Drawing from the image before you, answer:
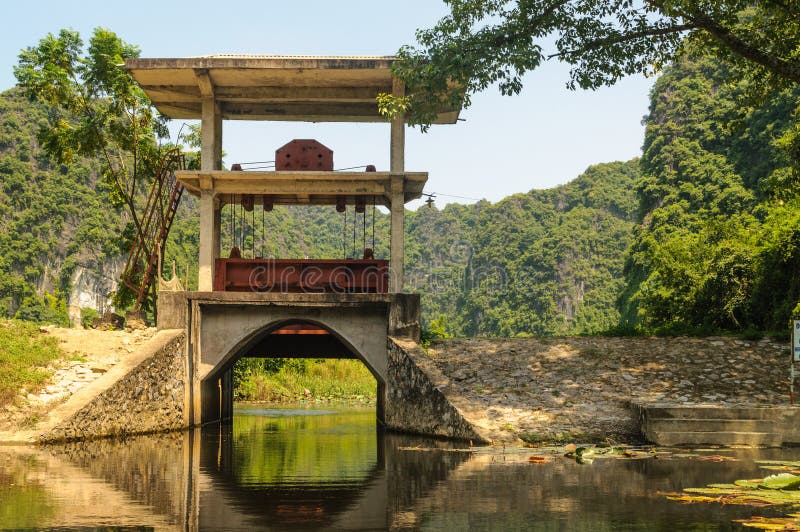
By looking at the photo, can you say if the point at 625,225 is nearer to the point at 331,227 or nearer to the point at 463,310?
the point at 463,310

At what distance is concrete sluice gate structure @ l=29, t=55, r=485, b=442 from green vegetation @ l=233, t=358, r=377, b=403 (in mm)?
13647

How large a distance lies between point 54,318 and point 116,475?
49331 mm

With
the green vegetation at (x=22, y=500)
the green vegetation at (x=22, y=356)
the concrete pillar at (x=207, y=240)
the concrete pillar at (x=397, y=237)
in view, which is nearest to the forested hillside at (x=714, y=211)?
the concrete pillar at (x=397, y=237)

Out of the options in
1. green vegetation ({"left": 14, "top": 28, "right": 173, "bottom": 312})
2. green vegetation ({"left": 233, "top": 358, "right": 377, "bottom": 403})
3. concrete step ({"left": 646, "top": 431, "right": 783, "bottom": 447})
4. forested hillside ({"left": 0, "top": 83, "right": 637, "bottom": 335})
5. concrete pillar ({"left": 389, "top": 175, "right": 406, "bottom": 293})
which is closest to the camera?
concrete step ({"left": 646, "top": 431, "right": 783, "bottom": 447})

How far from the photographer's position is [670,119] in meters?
66.6

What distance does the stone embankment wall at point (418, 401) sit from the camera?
18.6m

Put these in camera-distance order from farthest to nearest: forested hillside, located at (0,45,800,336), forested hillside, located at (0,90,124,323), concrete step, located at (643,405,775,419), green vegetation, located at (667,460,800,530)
Result: forested hillside, located at (0,90,124,323)
forested hillside, located at (0,45,800,336)
concrete step, located at (643,405,775,419)
green vegetation, located at (667,460,800,530)

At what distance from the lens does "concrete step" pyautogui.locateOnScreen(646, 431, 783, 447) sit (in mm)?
16797

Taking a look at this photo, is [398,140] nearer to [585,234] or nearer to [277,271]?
[277,271]

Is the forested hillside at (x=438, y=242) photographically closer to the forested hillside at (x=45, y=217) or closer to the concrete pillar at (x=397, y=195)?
the forested hillside at (x=45, y=217)

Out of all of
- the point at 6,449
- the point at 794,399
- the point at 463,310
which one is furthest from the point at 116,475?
the point at 463,310

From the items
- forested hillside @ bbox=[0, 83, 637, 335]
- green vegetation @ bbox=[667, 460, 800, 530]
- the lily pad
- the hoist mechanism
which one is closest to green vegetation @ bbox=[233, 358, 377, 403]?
forested hillside @ bbox=[0, 83, 637, 335]

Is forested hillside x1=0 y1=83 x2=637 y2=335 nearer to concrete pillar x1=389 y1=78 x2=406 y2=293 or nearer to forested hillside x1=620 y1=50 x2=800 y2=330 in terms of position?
forested hillside x1=620 y1=50 x2=800 y2=330

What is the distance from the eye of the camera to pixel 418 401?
2022cm
